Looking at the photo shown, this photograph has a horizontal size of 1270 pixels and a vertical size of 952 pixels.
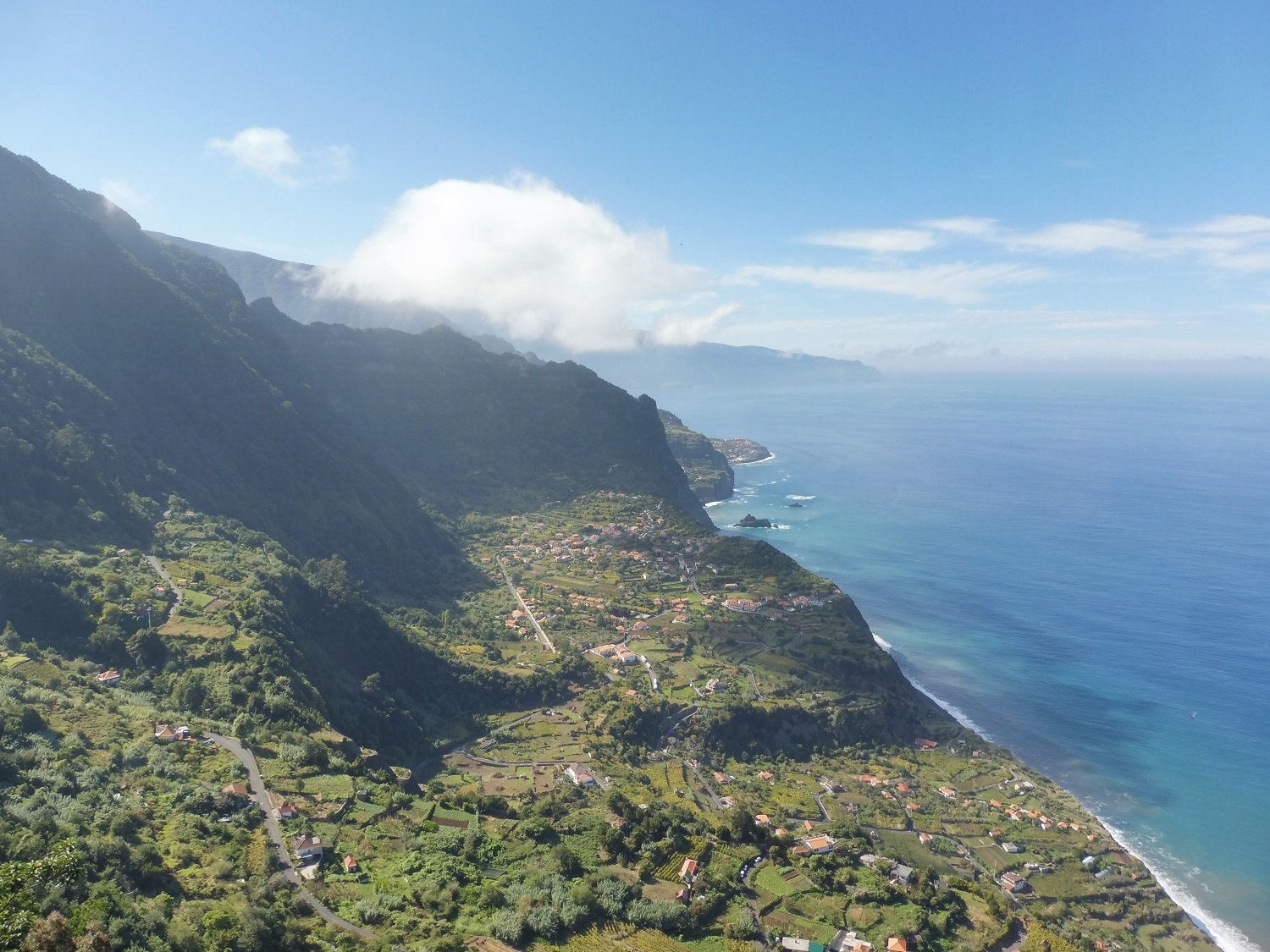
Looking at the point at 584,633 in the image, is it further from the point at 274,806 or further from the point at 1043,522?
the point at 1043,522

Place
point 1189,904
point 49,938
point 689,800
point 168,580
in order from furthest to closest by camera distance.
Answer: point 168,580
point 689,800
point 1189,904
point 49,938

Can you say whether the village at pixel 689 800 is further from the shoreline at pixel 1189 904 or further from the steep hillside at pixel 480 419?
the steep hillside at pixel 480 419

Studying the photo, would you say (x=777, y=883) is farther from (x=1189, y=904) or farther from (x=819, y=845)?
(x=1189, y=904)

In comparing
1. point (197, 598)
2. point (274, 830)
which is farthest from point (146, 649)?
point (274, 830)

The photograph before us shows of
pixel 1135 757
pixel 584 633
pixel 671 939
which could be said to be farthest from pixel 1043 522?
Result: pixel 671 939

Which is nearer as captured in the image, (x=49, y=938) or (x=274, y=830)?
(x=49, y=938)

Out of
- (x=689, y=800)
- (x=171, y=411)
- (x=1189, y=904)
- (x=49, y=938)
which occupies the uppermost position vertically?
(x=171, y=411)
